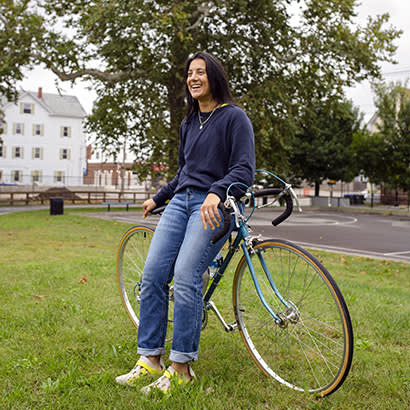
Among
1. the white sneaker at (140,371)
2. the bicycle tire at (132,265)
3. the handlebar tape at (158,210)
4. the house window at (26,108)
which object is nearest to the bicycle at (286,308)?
the white sneaker at (140,371)

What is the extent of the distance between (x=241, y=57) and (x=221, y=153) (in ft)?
62.5

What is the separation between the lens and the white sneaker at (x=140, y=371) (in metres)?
3.07

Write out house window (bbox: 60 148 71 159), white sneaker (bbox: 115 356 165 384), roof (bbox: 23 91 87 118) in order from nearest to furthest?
white sneaker (bbox: 115 356 165 384) < roof (bbox: 23 91 87 118) < house window (bbox: 60 148 71 159)

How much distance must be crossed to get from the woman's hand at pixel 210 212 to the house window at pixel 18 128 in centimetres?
5521

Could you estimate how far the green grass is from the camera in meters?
2.85

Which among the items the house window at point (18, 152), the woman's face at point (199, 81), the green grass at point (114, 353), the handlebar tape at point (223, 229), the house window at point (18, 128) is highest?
the house window at point (18, 128)

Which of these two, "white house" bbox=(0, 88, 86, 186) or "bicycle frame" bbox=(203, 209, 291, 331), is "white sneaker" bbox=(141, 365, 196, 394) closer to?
"bicycle frame" bbox=(203, 209, 291, 331)

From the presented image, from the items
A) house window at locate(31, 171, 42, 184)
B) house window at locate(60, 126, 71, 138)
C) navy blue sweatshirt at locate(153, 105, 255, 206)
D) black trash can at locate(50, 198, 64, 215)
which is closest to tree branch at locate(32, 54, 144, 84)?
black trash can at locate(50, 198, 64, 215)

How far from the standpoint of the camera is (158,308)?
10.3ft

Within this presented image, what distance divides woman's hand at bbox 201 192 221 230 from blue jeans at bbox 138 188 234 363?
0.11m

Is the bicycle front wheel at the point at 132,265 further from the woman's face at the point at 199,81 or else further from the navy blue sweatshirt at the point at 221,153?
the woman's face at the point at 199,81

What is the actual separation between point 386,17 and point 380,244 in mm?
11693

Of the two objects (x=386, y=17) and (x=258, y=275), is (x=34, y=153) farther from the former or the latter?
(x=258, y=275)

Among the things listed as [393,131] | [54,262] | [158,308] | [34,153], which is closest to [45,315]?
[158,308]
